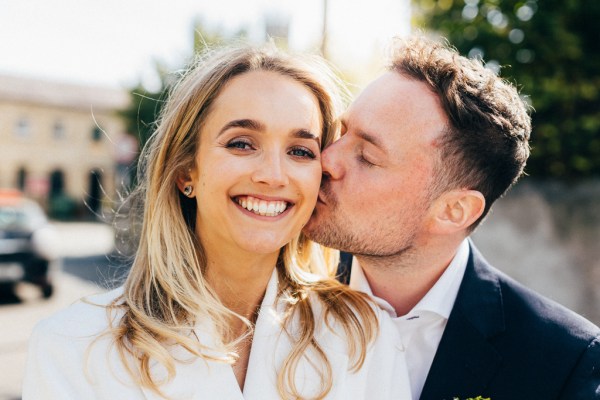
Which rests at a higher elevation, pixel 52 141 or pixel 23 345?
pixel 23 345

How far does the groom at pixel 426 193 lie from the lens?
2.76 m

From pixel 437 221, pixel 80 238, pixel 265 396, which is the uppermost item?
pixel 437 221

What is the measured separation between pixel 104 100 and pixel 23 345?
38714mm

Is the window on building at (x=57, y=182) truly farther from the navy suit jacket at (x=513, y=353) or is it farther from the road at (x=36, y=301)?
the navy suit jacket at (x=513, y=353)

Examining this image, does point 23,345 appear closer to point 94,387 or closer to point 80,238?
point 94,387

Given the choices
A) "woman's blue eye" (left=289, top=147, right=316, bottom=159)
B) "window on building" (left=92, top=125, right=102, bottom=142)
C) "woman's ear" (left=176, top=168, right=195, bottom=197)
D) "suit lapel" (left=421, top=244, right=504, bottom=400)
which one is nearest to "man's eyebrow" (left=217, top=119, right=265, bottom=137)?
"woman's blue eye" (left=289, top=147, right=316, bottom=159)

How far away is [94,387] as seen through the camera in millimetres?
2150

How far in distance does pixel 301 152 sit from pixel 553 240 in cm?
571

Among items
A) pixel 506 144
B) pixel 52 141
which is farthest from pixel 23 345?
pixel 52 141

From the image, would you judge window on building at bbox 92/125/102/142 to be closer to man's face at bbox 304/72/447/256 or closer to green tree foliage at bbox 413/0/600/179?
green tree foliage at bbox 413/0/600/179

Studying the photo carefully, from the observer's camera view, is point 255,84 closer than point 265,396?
No

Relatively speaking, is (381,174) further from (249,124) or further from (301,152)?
(249,124)

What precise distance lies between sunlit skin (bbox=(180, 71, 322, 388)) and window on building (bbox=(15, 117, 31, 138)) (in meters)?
40.1

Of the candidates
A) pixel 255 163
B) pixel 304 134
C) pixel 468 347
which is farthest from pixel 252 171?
pixel 468 347
